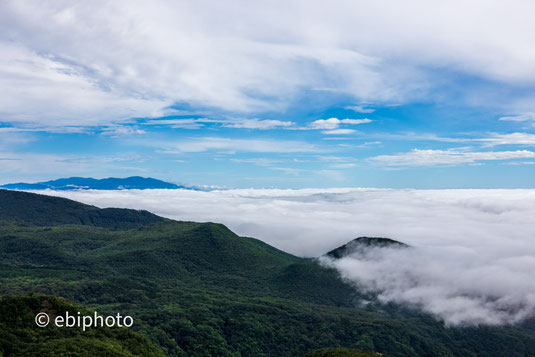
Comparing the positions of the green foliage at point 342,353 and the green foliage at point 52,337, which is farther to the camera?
the green foliage at point 342,353

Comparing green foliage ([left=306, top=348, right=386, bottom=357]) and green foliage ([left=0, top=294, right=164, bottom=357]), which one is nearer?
green foliage ([left=0, top=294, right=164, bottom=357])

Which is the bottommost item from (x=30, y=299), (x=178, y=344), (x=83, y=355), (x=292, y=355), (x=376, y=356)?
(x=292, y=355)

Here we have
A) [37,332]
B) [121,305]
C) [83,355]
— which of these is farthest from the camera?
[121,305]

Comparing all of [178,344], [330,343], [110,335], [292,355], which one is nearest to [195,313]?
[178,344]

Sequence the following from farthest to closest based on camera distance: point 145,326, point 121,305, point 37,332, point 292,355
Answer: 1. point 121,305
2. point 292,355
3. point 145,326
4. point 37,332

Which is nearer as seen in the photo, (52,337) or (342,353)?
(52,337)

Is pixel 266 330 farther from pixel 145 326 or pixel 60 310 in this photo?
pixel 60 310

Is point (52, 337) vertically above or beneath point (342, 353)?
above

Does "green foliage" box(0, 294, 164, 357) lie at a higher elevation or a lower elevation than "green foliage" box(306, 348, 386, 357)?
higher

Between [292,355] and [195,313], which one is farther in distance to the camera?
[195,313]

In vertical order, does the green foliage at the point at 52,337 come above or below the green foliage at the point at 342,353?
above

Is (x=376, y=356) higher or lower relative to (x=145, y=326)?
higher
